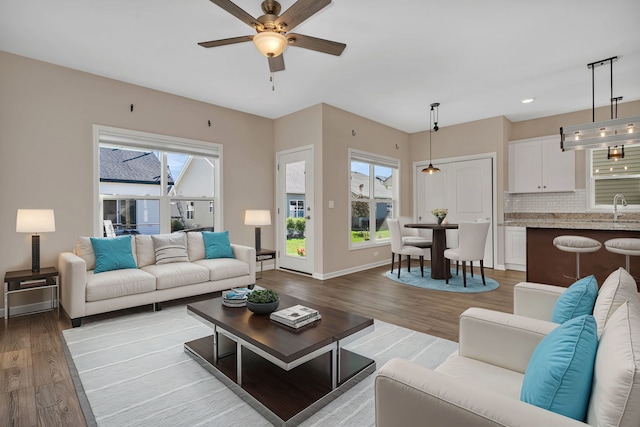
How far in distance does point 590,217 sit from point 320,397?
19.2 ft

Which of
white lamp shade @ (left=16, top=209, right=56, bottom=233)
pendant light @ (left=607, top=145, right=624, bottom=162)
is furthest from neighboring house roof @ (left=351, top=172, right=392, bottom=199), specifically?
white lamp shade @ (left=16, top=209, right=56, bottom=233)

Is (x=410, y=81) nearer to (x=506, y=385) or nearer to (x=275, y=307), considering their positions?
(x=275, y=307)

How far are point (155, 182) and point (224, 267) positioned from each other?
174 centimetres

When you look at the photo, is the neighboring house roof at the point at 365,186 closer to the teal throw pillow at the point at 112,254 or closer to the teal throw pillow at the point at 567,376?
the teal throw pillow at the point at 112,254

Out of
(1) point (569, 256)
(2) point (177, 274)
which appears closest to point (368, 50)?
(2) point (177, 274)

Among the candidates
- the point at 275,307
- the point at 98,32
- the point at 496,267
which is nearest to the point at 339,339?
the point at 275,307

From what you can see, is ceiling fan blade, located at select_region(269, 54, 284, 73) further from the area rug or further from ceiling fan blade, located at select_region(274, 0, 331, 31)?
the area rug

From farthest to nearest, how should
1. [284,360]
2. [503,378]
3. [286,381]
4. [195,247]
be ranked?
[195,247]
[286,381]
[284,360]
[503,378]

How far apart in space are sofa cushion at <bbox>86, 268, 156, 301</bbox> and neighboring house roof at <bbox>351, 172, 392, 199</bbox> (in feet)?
12.0

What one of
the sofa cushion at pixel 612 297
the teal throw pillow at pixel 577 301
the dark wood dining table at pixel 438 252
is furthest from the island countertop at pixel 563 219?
the sofa cushion at pixel 612 297

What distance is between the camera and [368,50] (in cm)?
346

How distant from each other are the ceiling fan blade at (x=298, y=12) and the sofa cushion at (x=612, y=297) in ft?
6.92

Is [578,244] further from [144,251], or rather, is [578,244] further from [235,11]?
[144,251]

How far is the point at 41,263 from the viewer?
3.69m
